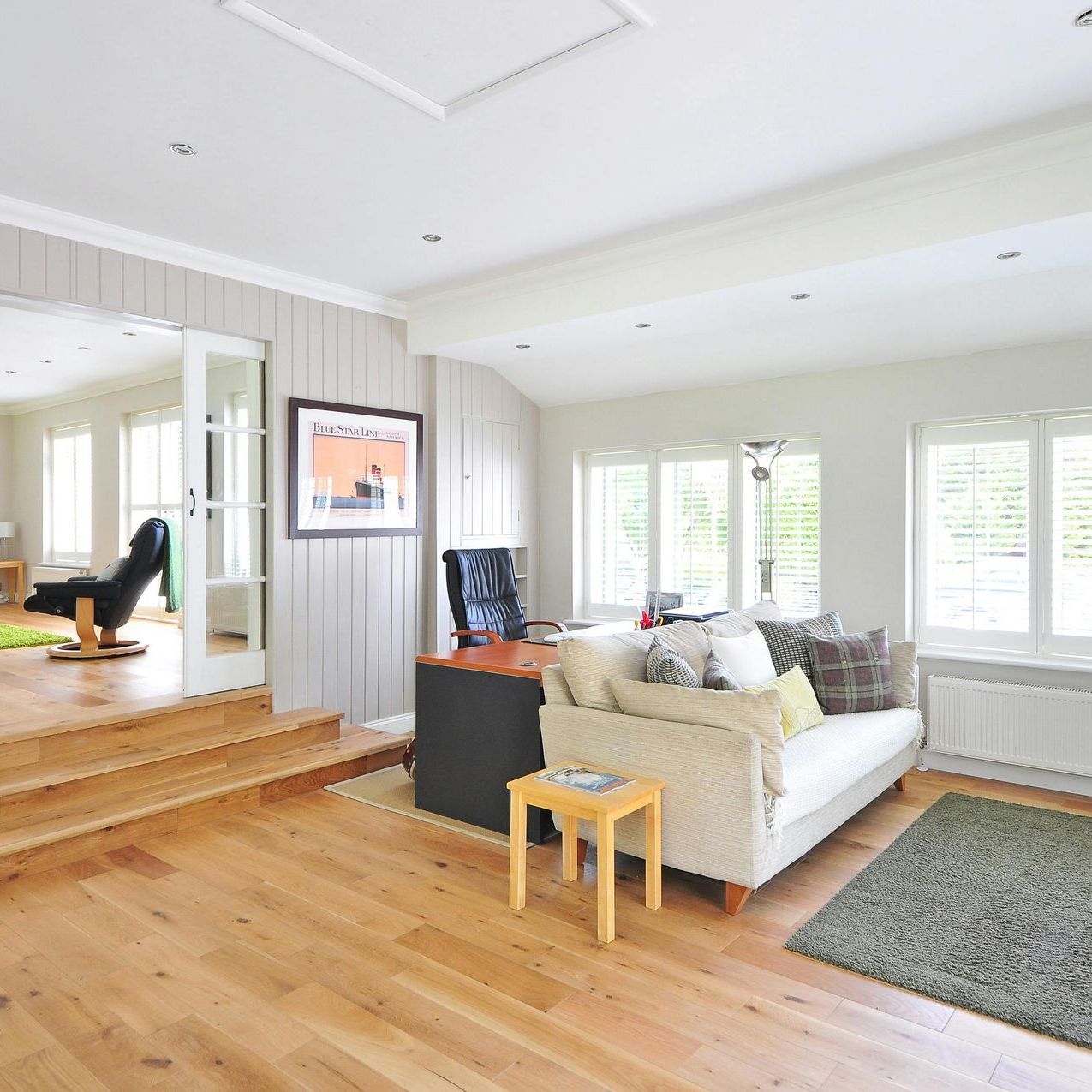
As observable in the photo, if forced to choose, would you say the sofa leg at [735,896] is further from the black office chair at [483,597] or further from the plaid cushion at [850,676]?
the black office chair at [483,597]

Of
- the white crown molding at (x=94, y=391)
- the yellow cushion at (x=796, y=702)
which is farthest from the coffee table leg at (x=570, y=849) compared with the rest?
the white crown molding at (x=94, y=391)

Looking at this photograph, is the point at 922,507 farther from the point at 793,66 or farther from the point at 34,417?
the point at 34,417

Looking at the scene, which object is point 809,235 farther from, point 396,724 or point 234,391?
point 396,724

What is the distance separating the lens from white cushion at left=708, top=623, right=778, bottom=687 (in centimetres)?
371

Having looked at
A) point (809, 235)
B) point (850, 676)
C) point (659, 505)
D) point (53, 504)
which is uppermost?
point (809, 235)

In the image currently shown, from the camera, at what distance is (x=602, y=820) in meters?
2.68

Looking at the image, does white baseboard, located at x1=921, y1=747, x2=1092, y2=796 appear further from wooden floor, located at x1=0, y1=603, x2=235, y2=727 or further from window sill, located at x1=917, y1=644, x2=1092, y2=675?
wooden floor, located at x1=0, y1=603, x2=235, y2=727

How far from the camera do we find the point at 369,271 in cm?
460

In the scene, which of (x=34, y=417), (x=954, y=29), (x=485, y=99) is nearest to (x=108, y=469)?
(x=34, y=417)

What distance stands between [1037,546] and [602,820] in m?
3.04

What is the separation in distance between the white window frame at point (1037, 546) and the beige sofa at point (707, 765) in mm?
1130

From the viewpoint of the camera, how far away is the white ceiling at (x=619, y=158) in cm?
238

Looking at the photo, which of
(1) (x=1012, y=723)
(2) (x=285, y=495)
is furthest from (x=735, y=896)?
(2) (x=285, y=495)

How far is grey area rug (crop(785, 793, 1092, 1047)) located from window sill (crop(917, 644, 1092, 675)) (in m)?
0.76
